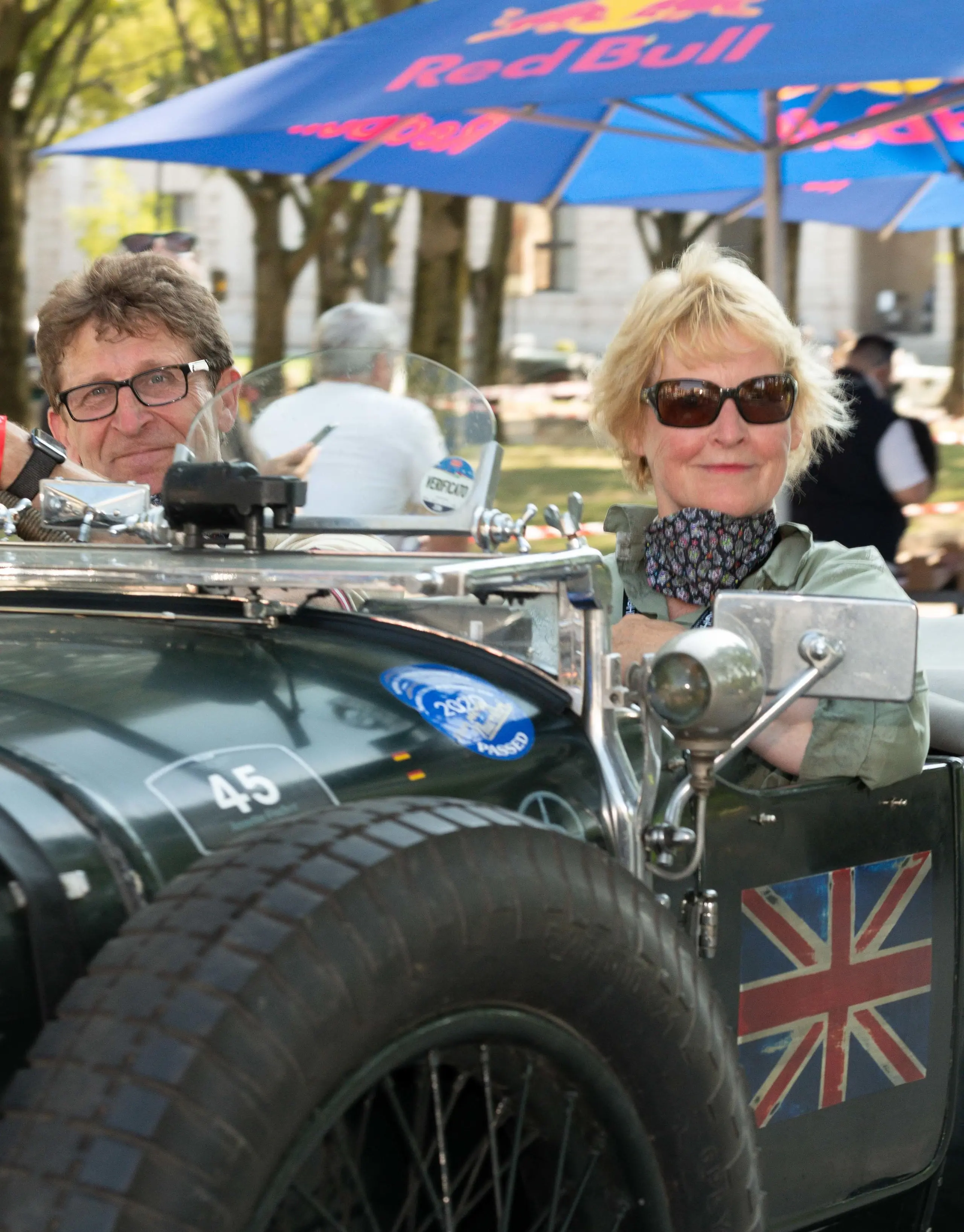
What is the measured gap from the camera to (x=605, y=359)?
2889 millimetres

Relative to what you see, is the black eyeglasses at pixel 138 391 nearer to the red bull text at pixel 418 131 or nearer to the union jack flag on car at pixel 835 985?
the union jack flag on car at pixel 835 985

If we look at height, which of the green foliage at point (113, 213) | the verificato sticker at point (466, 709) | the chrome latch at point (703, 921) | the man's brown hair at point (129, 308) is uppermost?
the green foliage at point (113, 213)

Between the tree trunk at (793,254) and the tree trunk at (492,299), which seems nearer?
the tree trunk at (793,254)

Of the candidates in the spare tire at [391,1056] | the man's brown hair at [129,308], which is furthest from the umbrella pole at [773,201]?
the spare tire at [391,1056]

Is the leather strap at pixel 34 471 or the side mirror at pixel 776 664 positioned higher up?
the leather strap at pixel 34 471

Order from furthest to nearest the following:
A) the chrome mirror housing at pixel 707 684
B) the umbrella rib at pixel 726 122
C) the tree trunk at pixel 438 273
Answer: the tree trunk at pixel 438 273 → the umbrella rib at pixel 726 122 → the chrome mirror housing at pixel 707 684

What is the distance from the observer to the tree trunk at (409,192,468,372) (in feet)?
40.2

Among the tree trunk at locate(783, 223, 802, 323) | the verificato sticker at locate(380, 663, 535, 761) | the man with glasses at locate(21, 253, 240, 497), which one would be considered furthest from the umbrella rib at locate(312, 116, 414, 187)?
the tree trunk at locate(783, 223, 802, 323)

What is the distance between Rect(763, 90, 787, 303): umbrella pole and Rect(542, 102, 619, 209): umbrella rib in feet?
4.37

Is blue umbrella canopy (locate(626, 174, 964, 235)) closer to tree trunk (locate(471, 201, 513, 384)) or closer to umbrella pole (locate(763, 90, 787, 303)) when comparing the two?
umbrella pole (locate(763, 90, 787, 303))

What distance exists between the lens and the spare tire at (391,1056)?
127cm

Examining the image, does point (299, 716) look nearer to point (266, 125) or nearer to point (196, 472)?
point (196, 472)

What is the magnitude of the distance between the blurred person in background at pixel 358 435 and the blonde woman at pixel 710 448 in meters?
0.51

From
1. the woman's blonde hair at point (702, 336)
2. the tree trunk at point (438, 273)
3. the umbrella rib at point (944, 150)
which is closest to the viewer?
the woman's blonde hair at point (702, 336)
